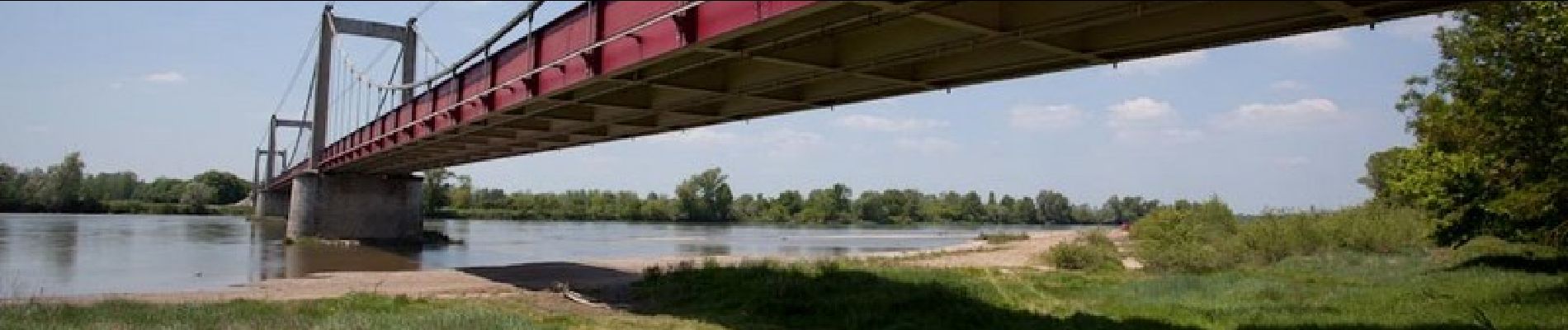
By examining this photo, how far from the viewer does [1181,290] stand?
20.8 meters

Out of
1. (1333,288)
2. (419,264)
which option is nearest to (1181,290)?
(1333,288)

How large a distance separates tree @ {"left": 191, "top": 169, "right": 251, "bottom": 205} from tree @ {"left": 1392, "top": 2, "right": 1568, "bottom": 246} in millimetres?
162535

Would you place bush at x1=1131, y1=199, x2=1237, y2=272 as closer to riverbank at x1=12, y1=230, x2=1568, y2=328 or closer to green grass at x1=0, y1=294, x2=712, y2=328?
riverbank at x1=12, y1=230, x2=1568, y2=328

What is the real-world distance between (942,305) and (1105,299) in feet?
14.8

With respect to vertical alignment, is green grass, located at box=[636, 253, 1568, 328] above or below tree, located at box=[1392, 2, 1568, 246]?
below

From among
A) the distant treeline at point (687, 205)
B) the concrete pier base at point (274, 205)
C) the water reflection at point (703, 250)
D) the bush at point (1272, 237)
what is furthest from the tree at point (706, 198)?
the bush at point (1272, 237)

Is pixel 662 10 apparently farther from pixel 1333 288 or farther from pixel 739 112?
pixel 1333 288

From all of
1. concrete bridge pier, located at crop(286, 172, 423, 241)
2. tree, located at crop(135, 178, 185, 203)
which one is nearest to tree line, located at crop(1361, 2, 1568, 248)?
concrete bridge pier, located at crop(286, 172, 423, 241)

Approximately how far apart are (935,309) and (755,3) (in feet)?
24.0

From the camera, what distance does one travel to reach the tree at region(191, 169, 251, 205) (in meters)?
154

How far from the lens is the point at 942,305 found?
17.3 meters

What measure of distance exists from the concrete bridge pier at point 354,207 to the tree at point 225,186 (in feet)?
371

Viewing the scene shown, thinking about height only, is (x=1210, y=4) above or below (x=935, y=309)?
above

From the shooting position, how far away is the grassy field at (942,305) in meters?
14.7
